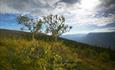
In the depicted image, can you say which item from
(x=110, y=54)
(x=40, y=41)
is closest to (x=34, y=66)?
(x=40, y=41)

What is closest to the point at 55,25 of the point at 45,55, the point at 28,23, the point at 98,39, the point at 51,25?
the point at 51,25

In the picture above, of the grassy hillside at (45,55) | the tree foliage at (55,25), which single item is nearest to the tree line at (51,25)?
the tree foliage at (55,25)

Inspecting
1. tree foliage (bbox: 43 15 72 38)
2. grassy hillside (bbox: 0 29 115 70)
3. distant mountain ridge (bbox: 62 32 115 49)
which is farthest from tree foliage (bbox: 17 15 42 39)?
distant mountain ridge (bbox: 62 32 115 49)

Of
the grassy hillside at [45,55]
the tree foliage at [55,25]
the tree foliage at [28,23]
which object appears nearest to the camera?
the grassy hillside at [45,55]

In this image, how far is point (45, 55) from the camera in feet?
21.5

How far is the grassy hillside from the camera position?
265 inches

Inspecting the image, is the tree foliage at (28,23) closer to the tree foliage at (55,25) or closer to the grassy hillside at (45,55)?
the grassy hillside at (45,55)

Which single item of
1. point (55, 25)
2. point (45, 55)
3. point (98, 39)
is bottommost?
point (45, 55)

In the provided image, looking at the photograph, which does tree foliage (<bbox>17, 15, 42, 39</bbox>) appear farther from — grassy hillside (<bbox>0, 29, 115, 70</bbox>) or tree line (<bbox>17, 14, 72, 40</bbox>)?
grassy hillside (<bbox>0, 29, 115, 70</bbox>)

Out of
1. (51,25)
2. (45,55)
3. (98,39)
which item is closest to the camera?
(45,55)

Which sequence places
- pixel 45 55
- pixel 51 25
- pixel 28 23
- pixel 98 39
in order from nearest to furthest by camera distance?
pixel 45 55 → pixel 51 25 → pixel 28 23 → pixel 98 39

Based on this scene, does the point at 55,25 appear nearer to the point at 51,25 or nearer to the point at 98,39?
the point at 51,25

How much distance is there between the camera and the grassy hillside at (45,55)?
265 inches

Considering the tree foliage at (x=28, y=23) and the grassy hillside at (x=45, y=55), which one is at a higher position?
the tree foliage at (x=28, y=23)
